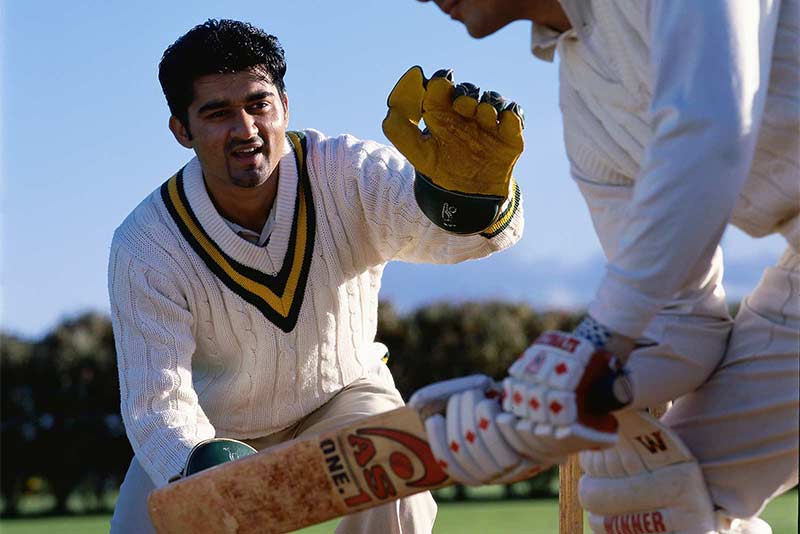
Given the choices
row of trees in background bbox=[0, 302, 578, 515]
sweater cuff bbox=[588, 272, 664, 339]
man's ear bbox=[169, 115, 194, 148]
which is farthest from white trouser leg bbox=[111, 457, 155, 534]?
row of trees in background bbox=[0, 302, 578, 515]

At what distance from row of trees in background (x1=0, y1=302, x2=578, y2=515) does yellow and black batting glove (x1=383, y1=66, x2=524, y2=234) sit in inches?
240

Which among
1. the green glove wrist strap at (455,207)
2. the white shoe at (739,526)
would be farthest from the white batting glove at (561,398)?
the green glove wrist strap at (455,207)

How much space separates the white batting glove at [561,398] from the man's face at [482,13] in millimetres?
630

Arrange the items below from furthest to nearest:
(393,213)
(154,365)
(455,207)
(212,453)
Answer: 1. (393,213)
2. (154,365)
3. (455,207)
4. (212,453)

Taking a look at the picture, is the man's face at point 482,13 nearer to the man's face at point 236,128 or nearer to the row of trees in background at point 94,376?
the man's face at point 236,128

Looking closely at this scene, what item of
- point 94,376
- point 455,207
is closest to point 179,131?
point 455,207

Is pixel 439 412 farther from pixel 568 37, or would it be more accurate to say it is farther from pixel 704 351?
pixel 568 37

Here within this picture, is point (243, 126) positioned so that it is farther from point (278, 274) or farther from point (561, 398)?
point (561, 398)

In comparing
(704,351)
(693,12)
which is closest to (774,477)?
(704,351)

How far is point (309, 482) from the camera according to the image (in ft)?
8.36

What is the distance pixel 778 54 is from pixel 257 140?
2.07m

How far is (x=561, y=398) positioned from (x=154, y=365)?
6.36 ft

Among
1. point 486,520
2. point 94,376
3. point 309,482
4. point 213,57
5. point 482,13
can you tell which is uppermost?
point 213,57

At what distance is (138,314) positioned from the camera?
12.4 feet
